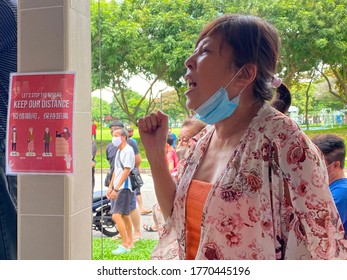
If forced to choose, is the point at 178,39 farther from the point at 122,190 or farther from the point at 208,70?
the point at 122,190

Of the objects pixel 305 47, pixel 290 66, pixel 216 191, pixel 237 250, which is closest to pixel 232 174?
pixel 216 191

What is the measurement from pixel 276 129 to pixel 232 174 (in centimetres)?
13

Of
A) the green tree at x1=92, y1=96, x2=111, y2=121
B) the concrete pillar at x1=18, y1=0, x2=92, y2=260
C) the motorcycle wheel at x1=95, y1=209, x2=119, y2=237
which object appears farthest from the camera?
the motorcycle wheel at x1=95, y1=209, x2=119, y2=237

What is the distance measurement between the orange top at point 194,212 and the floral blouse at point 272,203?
0.04 metres

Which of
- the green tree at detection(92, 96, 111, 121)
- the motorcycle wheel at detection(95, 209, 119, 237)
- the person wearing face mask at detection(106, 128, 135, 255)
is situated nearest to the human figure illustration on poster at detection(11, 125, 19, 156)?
the green tree at detection(92, 96, 111, 121)

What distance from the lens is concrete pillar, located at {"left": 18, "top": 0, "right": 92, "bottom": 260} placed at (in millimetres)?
1357

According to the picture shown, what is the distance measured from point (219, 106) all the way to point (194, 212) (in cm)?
24

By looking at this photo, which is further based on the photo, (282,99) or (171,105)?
(171,105)

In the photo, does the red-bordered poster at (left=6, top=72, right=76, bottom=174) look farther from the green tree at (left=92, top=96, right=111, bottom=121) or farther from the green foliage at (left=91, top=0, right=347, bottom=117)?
the green foliage at (left=91, top=0, right=347, bottom=117)

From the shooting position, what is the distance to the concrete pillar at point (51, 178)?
1.36 m

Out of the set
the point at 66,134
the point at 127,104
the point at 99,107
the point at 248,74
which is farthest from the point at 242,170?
the point at 127,104

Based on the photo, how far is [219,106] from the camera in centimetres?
99

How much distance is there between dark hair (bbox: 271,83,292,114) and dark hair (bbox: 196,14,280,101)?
2.4 inches

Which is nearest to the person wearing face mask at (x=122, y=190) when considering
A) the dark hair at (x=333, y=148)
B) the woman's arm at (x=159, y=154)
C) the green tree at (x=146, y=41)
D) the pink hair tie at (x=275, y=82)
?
the green tree at (x=146, y=41)
